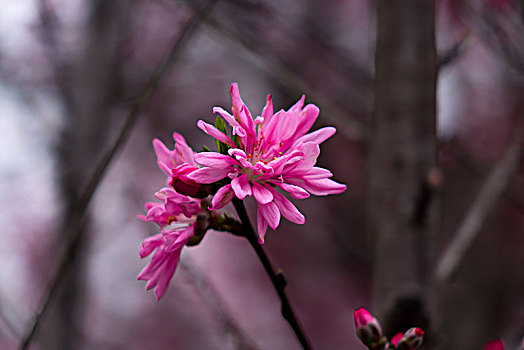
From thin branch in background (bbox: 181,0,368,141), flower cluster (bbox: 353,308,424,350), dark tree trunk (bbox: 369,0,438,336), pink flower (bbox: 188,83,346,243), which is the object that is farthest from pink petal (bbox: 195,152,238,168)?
thin branch in background (bbox: 181,0,368,141)

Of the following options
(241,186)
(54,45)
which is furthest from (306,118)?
(54,45)

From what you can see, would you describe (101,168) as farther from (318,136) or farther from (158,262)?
(318,136)

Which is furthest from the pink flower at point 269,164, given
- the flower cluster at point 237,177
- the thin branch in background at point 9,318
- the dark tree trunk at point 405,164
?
the thin branch in background at point 9,318

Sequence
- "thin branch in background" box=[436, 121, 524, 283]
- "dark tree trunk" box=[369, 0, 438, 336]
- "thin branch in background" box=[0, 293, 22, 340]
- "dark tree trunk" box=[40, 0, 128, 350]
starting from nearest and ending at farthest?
"dark tree trunk" box=[369, 0, 438, 336] → "thin branch in background" box=[436, 121, 524, 283] → "thin branch in background" box=[0, 293, 22, 340] → "dark tree trunk" box=[40, 0, 128, 350]

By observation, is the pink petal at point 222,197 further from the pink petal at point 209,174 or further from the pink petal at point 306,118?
the pink petal at point 306,118

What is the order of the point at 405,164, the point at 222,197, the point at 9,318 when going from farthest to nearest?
the point at 9,318 → the point at 405,164 → the point at 222,197

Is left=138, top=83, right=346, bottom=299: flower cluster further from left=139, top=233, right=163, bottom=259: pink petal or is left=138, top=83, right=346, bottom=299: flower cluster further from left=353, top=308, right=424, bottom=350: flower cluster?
left=353, top=308, right=424, bottom=350: flower cluster

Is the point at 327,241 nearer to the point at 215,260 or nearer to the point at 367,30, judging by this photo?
the point at 215,260
